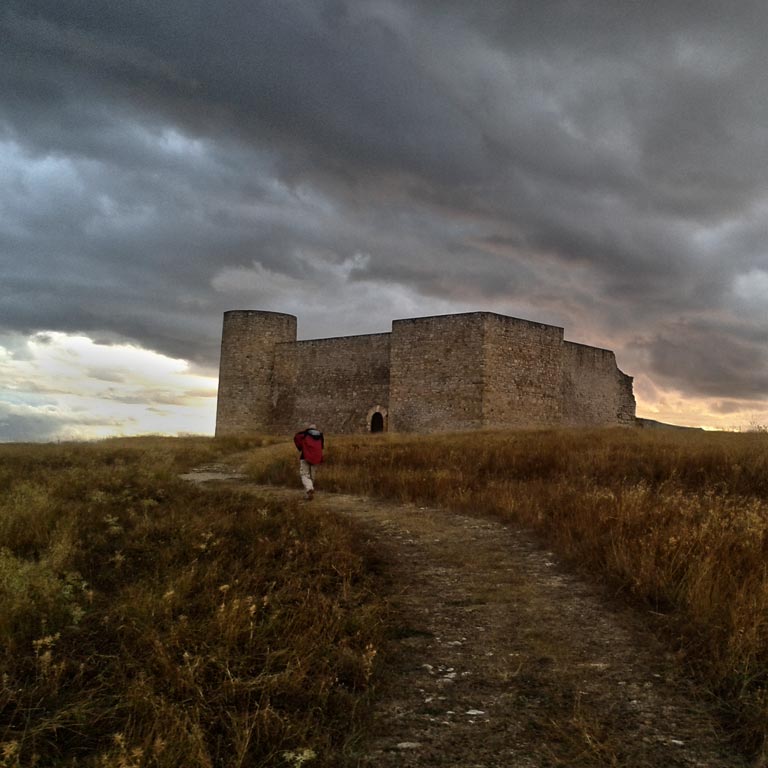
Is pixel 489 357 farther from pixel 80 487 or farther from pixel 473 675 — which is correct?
pixel 473 675

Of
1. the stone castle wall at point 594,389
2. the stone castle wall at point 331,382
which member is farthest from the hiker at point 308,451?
the stone castle wall at point 594,389

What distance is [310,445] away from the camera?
421 inches

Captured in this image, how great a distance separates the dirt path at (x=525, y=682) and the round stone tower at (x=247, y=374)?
2655 cm

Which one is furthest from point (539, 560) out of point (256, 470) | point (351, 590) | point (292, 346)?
point (292, 346)

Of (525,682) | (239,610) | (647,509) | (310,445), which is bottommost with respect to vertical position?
(525,682)

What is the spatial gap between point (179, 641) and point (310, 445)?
727cm

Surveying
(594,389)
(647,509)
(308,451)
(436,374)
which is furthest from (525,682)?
(594,389)

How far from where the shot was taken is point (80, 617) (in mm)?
3697

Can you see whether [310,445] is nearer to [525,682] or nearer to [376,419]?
[525,682]

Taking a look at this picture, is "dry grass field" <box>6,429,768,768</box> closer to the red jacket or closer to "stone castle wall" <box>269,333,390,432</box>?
the red jacket

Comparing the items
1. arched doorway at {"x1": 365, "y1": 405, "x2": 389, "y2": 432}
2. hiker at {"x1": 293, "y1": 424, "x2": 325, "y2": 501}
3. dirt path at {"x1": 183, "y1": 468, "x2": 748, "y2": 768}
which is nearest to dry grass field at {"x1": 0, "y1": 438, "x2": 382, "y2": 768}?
dirt path at {"x1": 183, "y1": 468, "x2": 748, "y2": 768}

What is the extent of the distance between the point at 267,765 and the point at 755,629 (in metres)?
2.86

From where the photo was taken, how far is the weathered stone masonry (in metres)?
24.1

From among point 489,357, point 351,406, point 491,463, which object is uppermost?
point 489,357
